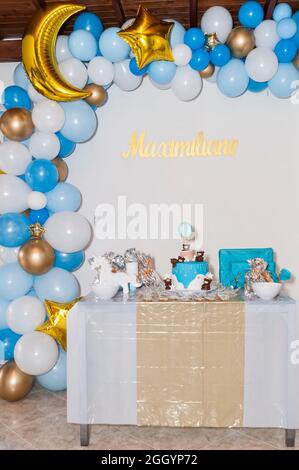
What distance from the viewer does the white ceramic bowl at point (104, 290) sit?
8.04 feet

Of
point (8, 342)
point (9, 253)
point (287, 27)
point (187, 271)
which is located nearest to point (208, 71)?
point (287, 27)

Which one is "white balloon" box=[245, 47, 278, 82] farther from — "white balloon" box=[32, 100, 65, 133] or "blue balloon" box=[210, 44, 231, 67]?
"white balloon" box=[32, 100, 65, 133]

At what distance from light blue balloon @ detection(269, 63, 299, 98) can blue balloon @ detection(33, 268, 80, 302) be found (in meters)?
1.70

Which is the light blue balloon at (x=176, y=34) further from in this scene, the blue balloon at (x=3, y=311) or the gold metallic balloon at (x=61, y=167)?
the blue balloon at (x=3, y=311)

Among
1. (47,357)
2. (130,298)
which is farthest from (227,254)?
A: (47,357)

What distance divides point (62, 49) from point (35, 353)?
5.93 ft

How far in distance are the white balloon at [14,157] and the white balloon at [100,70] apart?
0.60 meters

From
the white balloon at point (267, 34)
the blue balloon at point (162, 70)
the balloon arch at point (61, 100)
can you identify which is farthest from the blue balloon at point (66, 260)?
the white balloon at point (267, 34)

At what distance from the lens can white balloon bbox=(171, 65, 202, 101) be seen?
9.65 feet

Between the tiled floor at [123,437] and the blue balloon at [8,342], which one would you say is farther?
the blue balloon at [8,342]

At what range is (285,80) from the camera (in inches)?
114

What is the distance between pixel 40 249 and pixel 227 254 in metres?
1.07

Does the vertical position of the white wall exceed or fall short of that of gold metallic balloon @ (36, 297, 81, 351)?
it exceeds it

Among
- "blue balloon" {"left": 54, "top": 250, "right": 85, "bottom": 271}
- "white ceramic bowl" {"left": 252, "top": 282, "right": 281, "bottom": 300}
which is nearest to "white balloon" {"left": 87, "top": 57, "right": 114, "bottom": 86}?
"blue balloon" {"left": 54, "top": 250, "right": 85, "bottom": 271}
